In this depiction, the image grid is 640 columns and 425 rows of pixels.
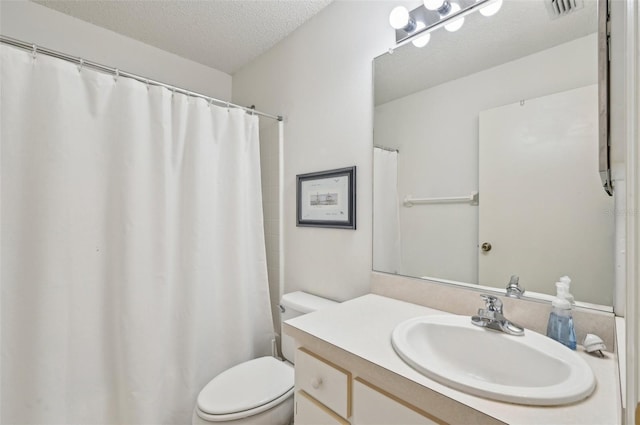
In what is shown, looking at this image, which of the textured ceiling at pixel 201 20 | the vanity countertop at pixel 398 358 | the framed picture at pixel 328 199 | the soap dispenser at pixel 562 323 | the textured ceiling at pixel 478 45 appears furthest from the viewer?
the textured ceiling at pixel 201 20

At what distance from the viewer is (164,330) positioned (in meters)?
1.39

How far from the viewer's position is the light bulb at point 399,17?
119 cm

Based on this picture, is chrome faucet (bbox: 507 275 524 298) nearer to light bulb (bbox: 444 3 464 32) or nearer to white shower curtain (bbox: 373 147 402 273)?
white shower curtain (bbox: 373 147 402 273)

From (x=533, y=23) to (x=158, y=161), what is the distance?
1626 millimetres

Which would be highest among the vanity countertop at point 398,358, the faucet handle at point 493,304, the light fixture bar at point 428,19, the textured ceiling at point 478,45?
the light fixture bar at point 428,19

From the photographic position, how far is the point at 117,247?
1291mm

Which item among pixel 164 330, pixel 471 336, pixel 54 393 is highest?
pixel 471 336

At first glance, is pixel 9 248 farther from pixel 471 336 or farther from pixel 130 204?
pixel 471 336

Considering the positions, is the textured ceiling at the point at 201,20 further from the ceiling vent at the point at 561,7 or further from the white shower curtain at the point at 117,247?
the ceiling vent at the point at 561,7

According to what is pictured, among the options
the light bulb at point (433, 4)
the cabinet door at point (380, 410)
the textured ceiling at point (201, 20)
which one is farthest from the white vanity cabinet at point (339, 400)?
the textured ceiling at point (201, 20)

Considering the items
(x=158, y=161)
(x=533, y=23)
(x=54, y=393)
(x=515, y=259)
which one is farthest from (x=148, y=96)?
(x=515, y=259)

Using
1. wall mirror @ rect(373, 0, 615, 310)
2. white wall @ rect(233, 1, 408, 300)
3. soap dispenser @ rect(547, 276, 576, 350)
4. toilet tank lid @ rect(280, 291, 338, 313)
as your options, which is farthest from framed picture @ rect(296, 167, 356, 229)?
soap dispenser @ rect(547, 276, 576, 350)

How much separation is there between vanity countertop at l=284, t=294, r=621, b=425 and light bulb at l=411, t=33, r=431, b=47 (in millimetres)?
1116

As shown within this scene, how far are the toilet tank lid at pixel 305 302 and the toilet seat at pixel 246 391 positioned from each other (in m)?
0.29
